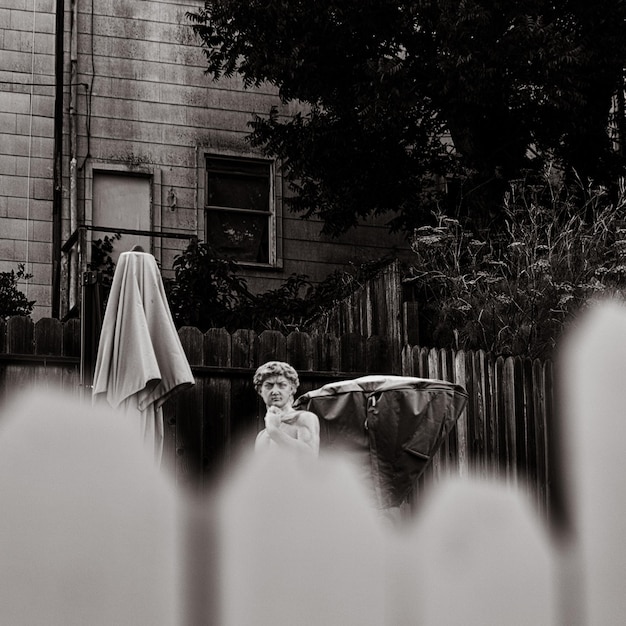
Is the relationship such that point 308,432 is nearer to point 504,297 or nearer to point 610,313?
point 504,297

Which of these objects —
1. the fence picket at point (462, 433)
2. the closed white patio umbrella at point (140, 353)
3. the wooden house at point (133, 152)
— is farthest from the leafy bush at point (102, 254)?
the closed white patio umbrella at point (140, 353)

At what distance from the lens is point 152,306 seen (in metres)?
9.29

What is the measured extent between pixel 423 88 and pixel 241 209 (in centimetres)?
404

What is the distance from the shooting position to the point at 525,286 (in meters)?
11.8

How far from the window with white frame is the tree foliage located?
144cm

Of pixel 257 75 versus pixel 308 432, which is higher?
pixel 257 75

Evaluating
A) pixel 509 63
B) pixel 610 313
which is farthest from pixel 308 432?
pixel 509 63

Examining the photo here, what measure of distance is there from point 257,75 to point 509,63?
2946 mm

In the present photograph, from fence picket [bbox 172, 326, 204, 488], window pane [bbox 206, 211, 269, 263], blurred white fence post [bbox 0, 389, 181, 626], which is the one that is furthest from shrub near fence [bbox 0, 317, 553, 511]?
window pane [bbox 206, 211, 269, 263]

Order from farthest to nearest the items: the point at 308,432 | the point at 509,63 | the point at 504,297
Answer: the point at 509,63, the point at 504,297, the point at 308,432

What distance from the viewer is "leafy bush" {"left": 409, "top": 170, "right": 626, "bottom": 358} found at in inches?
459

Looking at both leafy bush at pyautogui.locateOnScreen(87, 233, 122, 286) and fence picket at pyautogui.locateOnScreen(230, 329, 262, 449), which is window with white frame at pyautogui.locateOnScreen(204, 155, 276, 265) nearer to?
leafy bush at pyautogui.locateOnScreen(87, 233, 122, 286)

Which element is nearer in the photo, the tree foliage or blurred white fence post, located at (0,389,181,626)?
blurred white fence post, located at (0,389,181,626)

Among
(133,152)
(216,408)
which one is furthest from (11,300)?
(216,408)
